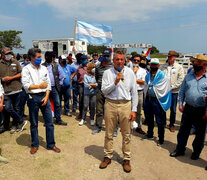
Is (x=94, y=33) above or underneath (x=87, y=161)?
above

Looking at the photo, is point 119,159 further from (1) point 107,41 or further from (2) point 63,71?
(1) point 107,41

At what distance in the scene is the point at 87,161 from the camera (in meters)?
3.75

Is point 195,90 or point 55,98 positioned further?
point 55,98

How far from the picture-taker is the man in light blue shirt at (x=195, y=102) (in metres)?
3.50

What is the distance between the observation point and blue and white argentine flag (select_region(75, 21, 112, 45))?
819cm

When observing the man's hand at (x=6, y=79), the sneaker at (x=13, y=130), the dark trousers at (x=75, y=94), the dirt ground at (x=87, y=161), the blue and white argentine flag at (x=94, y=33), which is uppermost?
the blue and white argentine flag at (x=94, y=33)

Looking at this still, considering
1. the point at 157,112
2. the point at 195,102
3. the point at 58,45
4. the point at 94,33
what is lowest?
the point at 157,112

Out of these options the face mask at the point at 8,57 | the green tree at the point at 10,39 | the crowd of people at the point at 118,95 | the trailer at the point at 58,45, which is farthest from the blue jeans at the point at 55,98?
the green tree at the point at 10,39

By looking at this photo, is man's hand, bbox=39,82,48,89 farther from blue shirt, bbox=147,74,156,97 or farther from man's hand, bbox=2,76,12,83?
blue shirt, bbox=147,74,156,97

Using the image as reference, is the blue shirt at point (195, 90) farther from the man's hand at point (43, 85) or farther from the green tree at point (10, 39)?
the green tree at point (10, 39)

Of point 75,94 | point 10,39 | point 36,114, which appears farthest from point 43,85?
point 10,39

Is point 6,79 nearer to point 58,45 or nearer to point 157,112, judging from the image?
point 157,112

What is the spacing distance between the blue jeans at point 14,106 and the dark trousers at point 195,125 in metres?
4.32

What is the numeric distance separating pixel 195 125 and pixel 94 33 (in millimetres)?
6239
